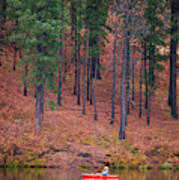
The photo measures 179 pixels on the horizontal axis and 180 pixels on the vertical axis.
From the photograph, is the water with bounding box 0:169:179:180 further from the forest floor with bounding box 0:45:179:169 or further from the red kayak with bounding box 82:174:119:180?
the forest floor with bounding box 0:45:179:169

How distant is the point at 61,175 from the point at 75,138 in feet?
24.1

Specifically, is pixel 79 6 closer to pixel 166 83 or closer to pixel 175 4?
pixel 175 4

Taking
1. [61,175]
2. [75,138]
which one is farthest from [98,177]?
[75,138]

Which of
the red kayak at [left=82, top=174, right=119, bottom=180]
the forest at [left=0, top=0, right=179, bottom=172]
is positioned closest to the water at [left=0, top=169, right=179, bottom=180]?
the red kayak at [left=82, top=174, right=119, bottom=180]

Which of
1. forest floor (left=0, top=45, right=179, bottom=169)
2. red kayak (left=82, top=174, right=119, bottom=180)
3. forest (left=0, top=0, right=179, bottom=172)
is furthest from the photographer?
forest (left=0, top=0, right=179, bottom=172)

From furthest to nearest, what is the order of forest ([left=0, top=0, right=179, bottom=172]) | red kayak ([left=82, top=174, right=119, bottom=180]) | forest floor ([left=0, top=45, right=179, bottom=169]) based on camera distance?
forest ([left=0, top=0, right=179, bottom=172]) < forest floor ([left=0, top=45, right=179, bottom=169]) < red kayak ([left=82, top=174, right=119, bottom=180])

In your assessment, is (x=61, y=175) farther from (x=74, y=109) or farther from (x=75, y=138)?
(x=74, y=109)

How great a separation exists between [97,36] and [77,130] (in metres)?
11.4

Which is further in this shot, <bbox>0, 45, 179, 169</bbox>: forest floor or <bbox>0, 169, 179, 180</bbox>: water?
<bbox>0, 45, 179, 169</bbox>: forest floor

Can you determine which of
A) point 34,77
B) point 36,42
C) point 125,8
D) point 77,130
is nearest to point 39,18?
point 36,42

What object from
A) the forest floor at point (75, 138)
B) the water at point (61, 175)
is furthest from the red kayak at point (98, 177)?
the forest floor at point (75, 138)

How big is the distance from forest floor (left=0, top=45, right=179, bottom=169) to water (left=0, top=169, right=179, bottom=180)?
1.67 m

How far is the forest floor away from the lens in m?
26.1

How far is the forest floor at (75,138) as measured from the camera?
2612 centimetres
